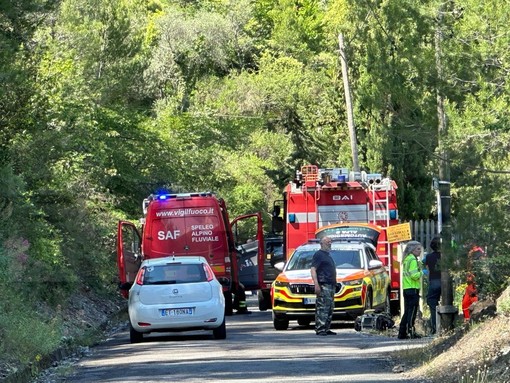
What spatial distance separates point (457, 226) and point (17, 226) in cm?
1014

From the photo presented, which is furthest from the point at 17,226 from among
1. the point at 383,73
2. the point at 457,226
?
the point at 457,226

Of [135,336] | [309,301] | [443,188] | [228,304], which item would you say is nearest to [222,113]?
[228,304]

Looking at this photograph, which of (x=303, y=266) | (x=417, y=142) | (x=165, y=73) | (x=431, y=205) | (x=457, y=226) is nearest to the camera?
(x=457, y=226)

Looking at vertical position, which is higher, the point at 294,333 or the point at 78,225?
the point at 78,225

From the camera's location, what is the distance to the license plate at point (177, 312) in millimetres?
24141

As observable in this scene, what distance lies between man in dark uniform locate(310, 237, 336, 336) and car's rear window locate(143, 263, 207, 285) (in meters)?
2.05

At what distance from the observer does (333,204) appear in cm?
3188

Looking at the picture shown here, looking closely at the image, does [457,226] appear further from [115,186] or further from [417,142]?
[115,186]

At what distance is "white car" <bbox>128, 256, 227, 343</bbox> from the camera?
2414 centimetres

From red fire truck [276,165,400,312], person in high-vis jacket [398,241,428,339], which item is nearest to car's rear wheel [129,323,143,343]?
person in high-vis jacket [398,241,428,339]

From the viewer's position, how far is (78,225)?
103ft

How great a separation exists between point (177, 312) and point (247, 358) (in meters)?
4.33

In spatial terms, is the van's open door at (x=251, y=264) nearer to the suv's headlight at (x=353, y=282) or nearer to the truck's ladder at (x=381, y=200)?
the truck's ladder at (x=381, y=200)

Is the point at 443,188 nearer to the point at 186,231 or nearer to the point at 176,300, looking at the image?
Result: the point at 176,300
